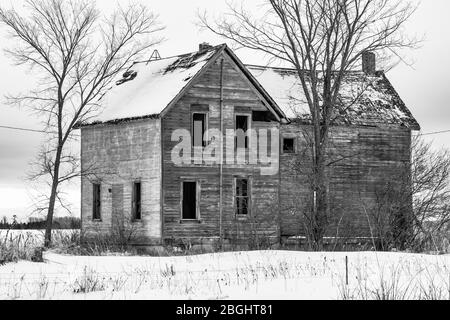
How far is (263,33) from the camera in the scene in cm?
2872

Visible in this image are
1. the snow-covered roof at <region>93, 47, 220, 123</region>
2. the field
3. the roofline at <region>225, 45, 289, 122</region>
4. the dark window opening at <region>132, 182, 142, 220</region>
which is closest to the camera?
the field

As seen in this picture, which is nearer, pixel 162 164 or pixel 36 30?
pixel 162 164

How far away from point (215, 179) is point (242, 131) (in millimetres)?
2158

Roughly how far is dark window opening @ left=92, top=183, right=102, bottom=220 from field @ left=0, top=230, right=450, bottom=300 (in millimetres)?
12383

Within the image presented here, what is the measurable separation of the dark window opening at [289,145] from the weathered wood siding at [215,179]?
1.96 m

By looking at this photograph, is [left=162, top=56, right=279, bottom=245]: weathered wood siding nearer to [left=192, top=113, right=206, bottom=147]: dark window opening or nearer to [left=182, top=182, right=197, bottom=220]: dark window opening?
[left=192, top=113, right=206, bottom=147]: dark window opening

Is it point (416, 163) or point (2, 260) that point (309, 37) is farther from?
point (2, 260)

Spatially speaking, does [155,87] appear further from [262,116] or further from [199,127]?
[262,116]

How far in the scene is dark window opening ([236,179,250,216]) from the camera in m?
29.6

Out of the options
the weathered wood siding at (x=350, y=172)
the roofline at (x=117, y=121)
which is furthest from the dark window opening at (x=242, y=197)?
the roofline at (x=117, y=121)

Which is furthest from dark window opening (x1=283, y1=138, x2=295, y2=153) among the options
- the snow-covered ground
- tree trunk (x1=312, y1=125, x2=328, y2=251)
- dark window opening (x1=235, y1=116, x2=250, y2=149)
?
the snow-covered ground

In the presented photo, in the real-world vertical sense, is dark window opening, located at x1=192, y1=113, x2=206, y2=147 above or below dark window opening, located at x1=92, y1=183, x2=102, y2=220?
above

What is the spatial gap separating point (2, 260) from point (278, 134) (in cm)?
1456
